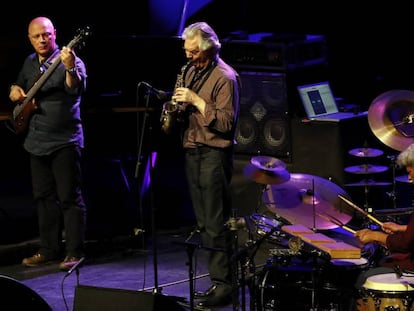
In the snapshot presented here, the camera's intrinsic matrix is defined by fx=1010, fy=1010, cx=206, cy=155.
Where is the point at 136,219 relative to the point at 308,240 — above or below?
below

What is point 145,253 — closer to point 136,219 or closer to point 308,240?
point 136,219

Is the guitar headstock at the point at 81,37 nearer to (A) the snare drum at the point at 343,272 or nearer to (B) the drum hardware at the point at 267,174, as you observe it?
(B) the drum hardware at the point at 267,174

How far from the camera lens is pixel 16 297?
497 centimetres

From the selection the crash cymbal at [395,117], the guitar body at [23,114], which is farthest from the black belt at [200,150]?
the guitar body at [23,114]

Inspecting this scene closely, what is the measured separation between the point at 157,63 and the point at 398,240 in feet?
14.5

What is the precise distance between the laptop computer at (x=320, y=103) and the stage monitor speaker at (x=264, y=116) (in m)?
0.19

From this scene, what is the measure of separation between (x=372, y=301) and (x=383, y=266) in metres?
0.47

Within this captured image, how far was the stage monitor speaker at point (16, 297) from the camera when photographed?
4.92 metres

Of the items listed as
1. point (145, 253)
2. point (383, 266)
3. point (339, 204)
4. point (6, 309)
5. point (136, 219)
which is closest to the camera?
point (6, 309)

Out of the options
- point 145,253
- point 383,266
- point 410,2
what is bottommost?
point 145,253

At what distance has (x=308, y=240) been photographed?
261 inches

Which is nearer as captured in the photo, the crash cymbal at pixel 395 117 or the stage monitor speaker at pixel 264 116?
the crash cymbal at pixel 395 117

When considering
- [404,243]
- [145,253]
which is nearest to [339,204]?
[404,243]

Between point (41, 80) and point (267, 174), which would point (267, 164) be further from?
point (41, 80)
